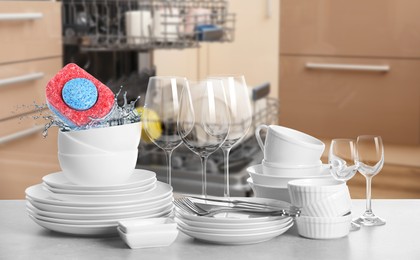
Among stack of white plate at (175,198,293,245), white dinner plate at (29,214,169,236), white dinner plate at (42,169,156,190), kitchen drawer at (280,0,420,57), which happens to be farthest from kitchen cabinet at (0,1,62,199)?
stack of white plate at (175,198,293,245)

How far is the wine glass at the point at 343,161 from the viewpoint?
1.16 m

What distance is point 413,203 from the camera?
1.31 m

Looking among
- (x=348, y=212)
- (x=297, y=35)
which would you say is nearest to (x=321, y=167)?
(x=348, y=212)

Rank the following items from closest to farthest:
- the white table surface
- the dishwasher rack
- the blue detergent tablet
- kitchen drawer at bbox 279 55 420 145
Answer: the white table surface < the blue detergent tablet < the dishwasher rack < kitchen drawer at bbox 279 55 420 145

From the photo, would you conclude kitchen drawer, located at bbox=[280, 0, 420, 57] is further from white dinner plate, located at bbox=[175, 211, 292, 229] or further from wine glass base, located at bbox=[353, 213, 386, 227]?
white dinner plate, located at bbox=[175, 211, 292, 229]

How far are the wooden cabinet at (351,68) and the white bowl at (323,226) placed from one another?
168 cm

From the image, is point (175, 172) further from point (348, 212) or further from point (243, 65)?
point (348, 212)

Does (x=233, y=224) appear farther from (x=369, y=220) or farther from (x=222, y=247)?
(x=369, y=220)

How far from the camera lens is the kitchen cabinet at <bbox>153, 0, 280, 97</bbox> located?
2.94 m

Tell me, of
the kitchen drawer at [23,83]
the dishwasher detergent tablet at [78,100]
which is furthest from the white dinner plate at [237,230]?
the kitchen drawer at [23,83]

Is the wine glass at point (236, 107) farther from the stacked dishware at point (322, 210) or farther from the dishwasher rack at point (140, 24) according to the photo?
the dishwasher rack at point (140, 24)

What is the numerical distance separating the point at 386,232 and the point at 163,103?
1.26 ft

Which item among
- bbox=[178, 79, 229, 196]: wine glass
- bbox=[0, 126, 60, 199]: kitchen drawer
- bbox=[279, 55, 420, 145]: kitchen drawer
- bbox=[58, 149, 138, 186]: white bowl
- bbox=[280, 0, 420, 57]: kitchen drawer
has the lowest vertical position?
bbox=[0, 126, 60, 199]: kitchen drawer

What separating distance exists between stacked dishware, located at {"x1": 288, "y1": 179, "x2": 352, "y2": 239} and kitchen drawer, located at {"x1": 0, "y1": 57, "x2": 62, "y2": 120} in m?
1.35
